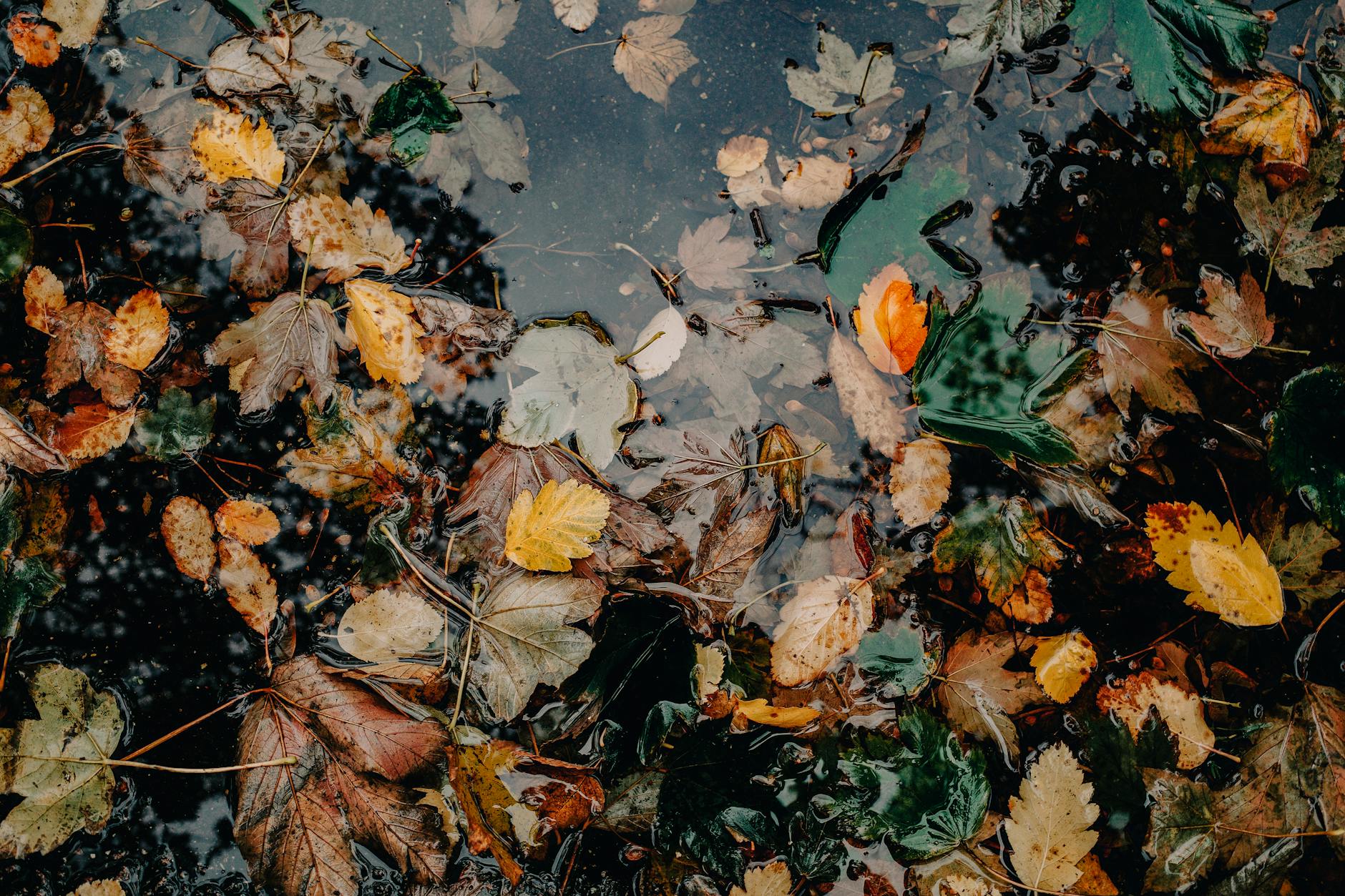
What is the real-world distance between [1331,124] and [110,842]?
307cm

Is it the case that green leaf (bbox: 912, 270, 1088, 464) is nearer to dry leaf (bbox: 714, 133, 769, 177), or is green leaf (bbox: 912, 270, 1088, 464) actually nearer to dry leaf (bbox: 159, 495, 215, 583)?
dry leaf (bbox: 714, 133, 769, 177)

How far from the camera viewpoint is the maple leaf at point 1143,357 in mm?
1578

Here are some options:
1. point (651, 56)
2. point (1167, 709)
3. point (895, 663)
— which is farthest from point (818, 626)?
point (651, 56)

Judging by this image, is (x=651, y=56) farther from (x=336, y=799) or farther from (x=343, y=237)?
(x=336, y=799)

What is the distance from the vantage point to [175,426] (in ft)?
5.22

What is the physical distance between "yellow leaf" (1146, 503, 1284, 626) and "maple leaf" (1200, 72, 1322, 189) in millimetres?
762

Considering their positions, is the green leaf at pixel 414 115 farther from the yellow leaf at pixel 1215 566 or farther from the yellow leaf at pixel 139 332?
the yellow leaf at pixel 1215 566

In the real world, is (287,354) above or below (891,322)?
below

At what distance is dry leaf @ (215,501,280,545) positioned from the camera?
158 cm

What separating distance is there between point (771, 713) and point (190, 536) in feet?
4.28

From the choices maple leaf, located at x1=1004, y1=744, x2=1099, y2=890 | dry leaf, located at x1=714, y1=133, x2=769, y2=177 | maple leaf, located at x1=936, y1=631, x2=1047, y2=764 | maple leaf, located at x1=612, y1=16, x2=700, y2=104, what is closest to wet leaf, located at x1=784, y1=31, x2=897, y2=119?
dry leaf, located at x1=714, y1=133, x2=769, y2=177

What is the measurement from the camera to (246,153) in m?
1.59

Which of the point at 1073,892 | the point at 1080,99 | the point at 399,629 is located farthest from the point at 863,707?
the point at 1080,99

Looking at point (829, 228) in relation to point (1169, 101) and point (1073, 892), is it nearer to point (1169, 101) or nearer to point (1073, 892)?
point (1169, 101)
